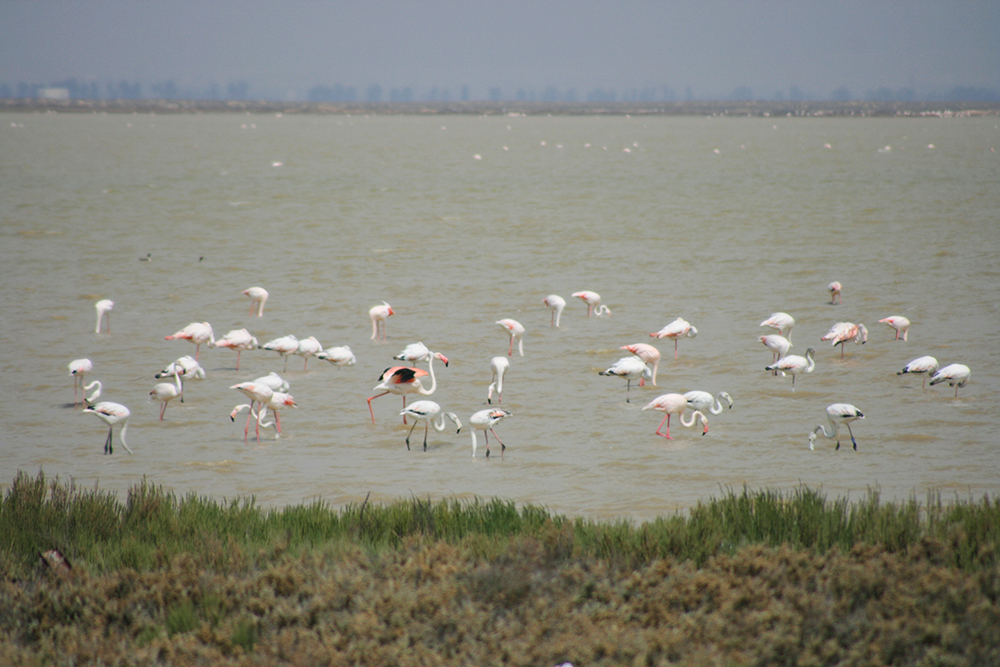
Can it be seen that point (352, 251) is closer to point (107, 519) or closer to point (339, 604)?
point (107, 519)

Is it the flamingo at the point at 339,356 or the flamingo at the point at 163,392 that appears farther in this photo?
the flamingo at the point at 339,356

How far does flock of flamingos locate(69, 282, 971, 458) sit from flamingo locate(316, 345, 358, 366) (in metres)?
0.01

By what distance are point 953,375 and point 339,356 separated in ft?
22.7

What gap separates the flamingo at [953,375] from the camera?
10.2 meters

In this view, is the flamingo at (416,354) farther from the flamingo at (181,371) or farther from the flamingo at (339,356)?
the flamingo at (181,371)

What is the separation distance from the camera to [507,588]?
546 cm

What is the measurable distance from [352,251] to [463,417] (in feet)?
36.2

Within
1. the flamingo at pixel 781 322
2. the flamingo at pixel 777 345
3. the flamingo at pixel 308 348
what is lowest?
the flamingo at pixel 308 348

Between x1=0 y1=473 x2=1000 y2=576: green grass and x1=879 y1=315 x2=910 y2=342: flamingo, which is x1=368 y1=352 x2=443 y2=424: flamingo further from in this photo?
x1=879 y1=315 x2=910 y2=342: flamingo

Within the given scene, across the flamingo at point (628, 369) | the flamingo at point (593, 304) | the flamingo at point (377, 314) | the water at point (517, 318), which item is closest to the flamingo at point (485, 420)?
the water at point (517, 318)

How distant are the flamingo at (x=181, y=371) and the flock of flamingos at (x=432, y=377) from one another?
0.4 inches

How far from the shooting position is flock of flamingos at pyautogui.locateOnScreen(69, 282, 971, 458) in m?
9.18

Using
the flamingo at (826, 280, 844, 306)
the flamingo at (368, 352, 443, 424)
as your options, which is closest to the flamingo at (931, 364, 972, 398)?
the flamingo at (826, 280, 844, 306)

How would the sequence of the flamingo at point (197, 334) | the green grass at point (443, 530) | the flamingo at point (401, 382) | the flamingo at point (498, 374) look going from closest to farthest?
the green grass at point (443, 530)
the flamingo at point (401, 382)
the flamingo at point (498, 374)
the flamingo at point (197, 334)
